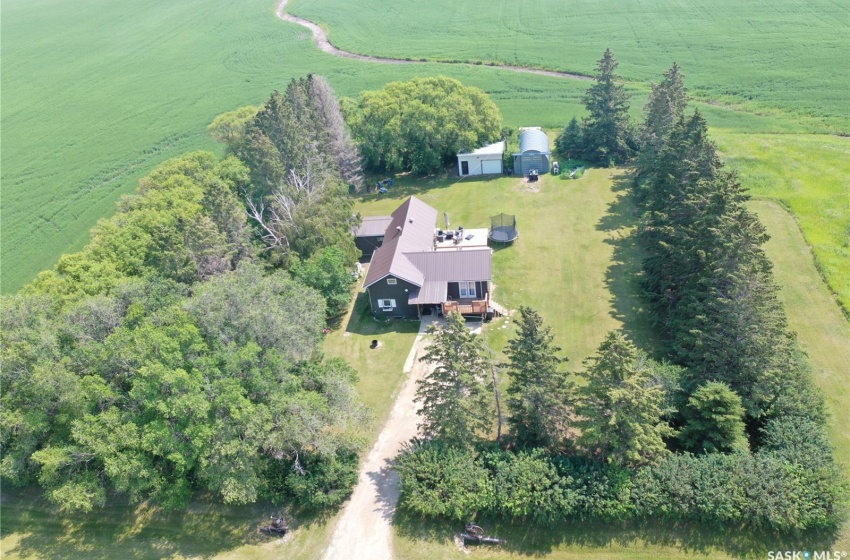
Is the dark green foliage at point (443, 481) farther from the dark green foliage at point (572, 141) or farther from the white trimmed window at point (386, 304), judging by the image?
the dark green foliage at point (572, 141)

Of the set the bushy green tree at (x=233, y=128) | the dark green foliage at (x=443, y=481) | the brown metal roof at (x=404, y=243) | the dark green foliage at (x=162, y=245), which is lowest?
the dark green foliage at (x=443, y=481)

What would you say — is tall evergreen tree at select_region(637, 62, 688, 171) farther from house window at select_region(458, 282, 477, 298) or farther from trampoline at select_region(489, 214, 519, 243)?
house window at select_region(458, 282, 477, 298)

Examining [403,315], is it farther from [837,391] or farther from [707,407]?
[837,391]

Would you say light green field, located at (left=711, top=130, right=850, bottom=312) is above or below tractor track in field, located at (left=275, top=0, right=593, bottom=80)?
below

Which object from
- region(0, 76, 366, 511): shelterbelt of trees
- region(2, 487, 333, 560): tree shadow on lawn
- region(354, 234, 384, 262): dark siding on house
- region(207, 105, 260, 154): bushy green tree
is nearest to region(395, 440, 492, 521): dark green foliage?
region(0, 76, 366, 511): shelterbelt of trees

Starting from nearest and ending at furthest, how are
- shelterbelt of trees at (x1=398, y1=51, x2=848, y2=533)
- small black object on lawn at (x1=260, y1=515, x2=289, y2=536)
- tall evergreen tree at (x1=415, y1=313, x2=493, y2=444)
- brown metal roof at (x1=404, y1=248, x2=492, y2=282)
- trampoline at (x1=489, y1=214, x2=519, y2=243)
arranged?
shelterbelt of trees at (x1=398, y1=51, x2=848, y2=533), tall evergreen tree at (x1=415, y1=313, x2=493, y2=444), small black object on lawn at (x1=260, y1=515, x2=289, y2=536), brown metal roof at (x1=404, y1=248, x2=492, y2=282), trampoline at (x1=489, y1=214, x2=519, y2=243)

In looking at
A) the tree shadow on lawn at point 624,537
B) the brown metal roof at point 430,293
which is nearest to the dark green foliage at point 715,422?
the tree shadow on lawn at point 624,537
